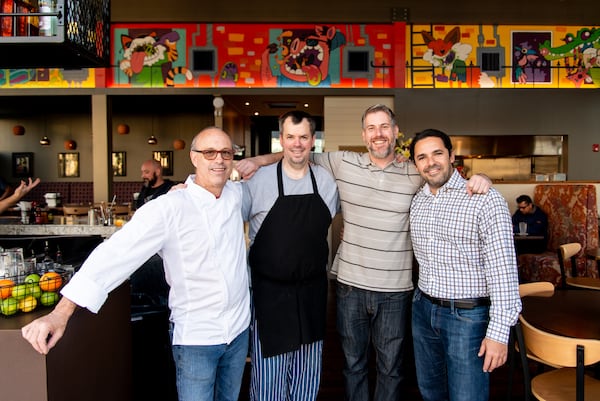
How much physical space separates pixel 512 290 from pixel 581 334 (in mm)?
437

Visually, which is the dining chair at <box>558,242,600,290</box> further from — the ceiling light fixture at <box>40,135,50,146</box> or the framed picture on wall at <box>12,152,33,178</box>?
the framed picture on wall at <box>12,152,33,178</box>

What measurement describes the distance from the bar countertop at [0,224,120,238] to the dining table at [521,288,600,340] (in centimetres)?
506

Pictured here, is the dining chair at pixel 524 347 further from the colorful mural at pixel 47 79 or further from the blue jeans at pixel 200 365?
the colorful mural at pixel 47 79

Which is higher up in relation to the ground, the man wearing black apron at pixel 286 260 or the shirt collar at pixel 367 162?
the shirt collar at pixel 367 162

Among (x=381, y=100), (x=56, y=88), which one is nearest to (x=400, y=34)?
(x=381, y=100)

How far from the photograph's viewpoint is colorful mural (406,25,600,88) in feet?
29.4

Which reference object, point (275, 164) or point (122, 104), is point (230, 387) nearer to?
point (275, 164)

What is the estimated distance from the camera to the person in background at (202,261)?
169 centimetres

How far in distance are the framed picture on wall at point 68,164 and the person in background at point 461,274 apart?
1240 centimetres

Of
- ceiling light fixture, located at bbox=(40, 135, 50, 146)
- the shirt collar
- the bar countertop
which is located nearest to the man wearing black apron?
the shirt collar

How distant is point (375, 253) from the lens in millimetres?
2344

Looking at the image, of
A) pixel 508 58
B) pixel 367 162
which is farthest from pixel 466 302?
pixel 508 58

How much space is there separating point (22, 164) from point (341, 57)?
9.33m

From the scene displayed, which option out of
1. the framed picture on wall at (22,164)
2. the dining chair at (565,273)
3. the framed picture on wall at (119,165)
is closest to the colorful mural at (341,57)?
the framed picture on wall at (119,165)
